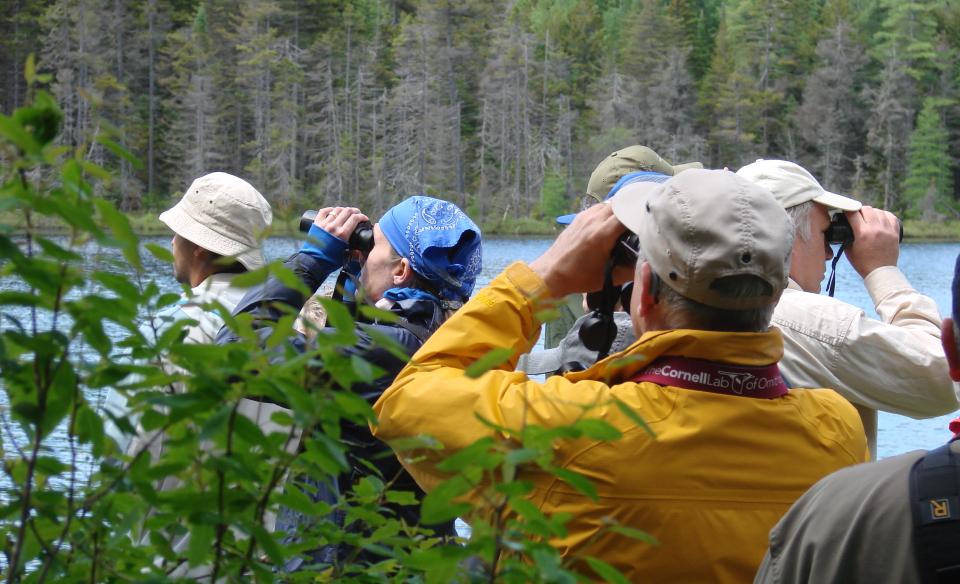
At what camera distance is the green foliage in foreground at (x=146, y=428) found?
39.3 inches

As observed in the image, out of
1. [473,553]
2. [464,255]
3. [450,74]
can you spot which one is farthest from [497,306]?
[450,74]

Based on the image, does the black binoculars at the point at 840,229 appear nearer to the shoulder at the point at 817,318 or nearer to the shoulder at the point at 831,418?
the shoulder at the point at 817,318

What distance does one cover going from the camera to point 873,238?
2.34 m

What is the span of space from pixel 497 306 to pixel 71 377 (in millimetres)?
667

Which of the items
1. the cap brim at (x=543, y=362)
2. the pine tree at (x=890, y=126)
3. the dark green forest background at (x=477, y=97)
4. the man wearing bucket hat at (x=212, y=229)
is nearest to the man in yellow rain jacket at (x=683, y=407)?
the cap brim at (x=543, y=362)

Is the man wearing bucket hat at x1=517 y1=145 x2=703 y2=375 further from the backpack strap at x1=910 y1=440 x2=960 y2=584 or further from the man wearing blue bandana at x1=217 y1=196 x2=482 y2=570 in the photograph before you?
the backpack strap at x1=910 y1=440 x2=960 y2=584

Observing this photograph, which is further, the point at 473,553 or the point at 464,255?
the point at 464,255

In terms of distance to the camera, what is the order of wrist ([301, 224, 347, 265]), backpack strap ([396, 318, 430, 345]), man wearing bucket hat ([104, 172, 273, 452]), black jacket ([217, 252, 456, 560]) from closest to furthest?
black jacket ([217, 252, 456, 560]) < backpack strap ([396, 318, 430, 345]) < wrist ([301, 224, 347, 265]) < man wearing bucket hat ([104, 172, 273, 452])

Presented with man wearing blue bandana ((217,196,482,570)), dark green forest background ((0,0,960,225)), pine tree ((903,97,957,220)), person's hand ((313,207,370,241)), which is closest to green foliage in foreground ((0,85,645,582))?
man wearing blue bandana ((217,196,482,570))

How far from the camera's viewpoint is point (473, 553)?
1.04 m

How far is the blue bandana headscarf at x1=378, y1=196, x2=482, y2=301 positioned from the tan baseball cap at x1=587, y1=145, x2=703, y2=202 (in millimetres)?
943

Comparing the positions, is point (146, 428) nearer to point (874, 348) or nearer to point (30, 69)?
point (30, 69)

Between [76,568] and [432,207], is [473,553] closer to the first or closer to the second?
[76,568]

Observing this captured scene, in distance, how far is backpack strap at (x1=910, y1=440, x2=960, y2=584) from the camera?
44.0 inches
